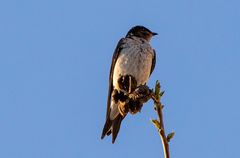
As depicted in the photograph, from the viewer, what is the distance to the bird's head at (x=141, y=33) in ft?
33.0

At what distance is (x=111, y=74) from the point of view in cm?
920

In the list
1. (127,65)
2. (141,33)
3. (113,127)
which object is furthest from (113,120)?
(141,33)

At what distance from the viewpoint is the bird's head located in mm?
10055

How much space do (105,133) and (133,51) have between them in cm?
199

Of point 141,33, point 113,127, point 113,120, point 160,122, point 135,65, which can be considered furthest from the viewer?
point 141,33

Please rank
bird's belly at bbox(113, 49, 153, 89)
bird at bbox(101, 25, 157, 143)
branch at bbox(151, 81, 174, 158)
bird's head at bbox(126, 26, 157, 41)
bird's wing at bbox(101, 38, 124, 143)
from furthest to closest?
bird's head at bbox(126, 26, 157, 41) < bird's belly at bbox(113, 49, 153, 89) < bird at bbox(101, 25, 157, 143) < bird's wing at bbox(101, 38, 124, 143) < branch at bbox(151, 81, 174, 158)

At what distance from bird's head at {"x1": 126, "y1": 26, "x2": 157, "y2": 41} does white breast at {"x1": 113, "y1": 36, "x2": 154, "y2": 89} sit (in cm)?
94

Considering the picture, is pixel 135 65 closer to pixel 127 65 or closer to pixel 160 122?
pixel 127 65

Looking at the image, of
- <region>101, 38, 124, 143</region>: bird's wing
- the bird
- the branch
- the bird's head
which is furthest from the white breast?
the branch

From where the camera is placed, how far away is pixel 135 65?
28.1 feet

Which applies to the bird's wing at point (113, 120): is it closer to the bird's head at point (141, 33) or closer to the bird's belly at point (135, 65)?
the bird's belly at point (135, 65)

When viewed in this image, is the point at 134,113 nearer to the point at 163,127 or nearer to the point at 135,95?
the point at 135,95

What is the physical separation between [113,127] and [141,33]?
3161 millimetres

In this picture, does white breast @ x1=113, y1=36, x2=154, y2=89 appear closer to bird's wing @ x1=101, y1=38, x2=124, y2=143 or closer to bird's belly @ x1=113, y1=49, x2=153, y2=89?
bird's belly @ x1=113, y1=49, x2=153, y2=89
